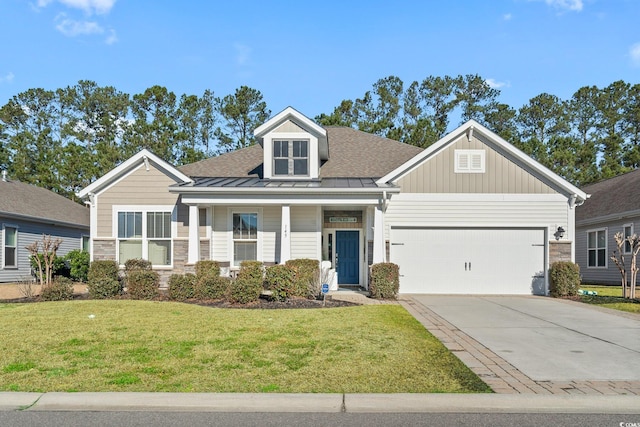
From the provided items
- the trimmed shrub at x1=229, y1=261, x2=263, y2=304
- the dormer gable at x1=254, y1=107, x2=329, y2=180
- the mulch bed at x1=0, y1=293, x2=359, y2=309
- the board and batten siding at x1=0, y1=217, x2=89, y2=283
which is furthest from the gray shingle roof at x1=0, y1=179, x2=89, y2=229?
the trimmed shrub at x1=229, y1=261, x2=263, y2=304

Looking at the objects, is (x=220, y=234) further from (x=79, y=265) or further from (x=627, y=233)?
(x=627, y=233)

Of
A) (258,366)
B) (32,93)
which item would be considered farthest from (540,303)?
(32,93)

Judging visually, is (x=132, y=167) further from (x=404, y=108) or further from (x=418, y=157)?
(x=404, y=108)

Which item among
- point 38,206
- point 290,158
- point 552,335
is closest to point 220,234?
point 290,158

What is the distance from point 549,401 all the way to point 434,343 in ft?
9.13

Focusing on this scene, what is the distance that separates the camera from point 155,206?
16547mm

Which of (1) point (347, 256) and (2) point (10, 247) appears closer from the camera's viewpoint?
(1) point (347, 256)

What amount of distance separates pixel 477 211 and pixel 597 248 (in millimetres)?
9879

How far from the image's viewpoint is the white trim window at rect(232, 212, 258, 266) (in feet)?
55.0

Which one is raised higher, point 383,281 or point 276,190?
point 276,190

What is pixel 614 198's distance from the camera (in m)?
22.6

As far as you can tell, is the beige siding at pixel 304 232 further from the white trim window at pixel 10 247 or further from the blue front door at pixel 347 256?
the white trim window at pixel 10 247

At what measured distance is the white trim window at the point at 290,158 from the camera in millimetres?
16922

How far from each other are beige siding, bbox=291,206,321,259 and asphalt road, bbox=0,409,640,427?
11.5 meters
